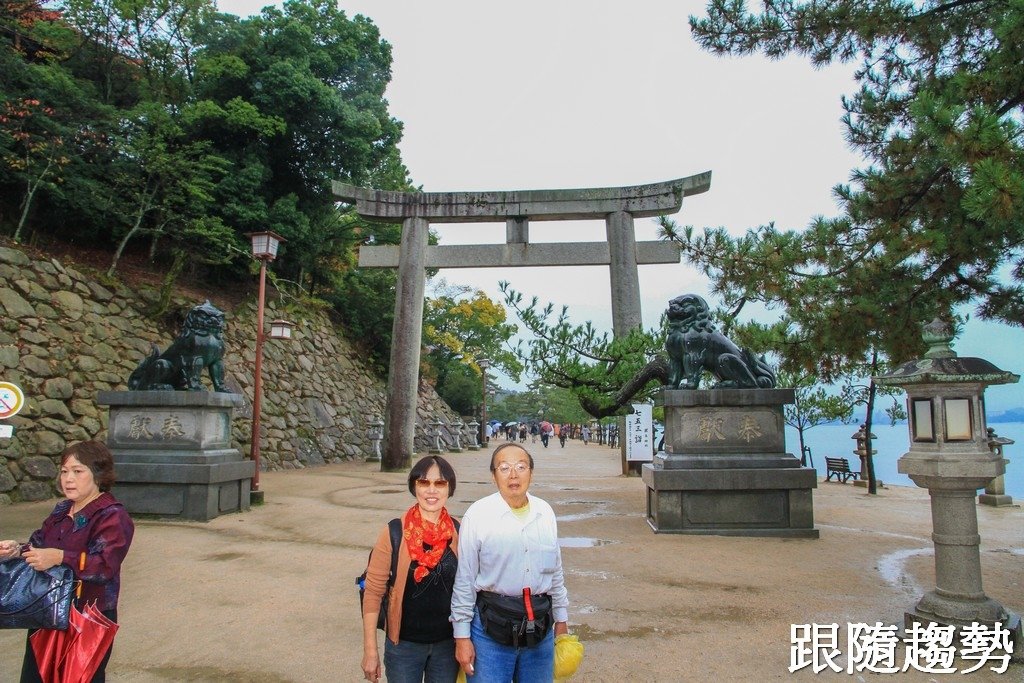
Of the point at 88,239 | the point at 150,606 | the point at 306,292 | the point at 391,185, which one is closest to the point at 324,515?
the point at 150,606

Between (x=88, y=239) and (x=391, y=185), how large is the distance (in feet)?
29.5

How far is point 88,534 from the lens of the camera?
241cm

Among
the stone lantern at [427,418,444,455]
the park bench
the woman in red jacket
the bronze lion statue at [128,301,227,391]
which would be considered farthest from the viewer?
the stone lantern at [427,418,444,455]

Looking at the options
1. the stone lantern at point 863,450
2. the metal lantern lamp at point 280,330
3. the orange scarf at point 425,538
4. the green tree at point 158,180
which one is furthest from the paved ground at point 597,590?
the green tree at point 158,180

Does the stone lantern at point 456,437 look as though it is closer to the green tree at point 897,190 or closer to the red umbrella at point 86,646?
the green tree at point 897,190

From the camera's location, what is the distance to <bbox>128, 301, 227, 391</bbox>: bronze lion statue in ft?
26.3

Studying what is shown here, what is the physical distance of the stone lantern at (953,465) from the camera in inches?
145

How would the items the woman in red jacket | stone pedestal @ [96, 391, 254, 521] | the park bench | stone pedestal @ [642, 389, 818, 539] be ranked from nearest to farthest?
the woman in red jacket
stone pedestal @ [642, 389, 818, 539]
stone pedestal @ [96, 391, 254, 521]
the park bench

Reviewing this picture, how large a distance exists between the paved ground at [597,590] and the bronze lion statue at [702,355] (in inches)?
72.4

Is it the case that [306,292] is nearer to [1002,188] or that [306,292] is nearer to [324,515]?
[324,515]

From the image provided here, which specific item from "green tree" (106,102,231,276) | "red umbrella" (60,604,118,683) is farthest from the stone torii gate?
"red umbrella" (60,604,118,683)

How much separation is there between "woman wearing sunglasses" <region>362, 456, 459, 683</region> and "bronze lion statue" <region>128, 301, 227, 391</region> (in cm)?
683

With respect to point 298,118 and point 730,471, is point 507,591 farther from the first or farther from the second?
point 298,118

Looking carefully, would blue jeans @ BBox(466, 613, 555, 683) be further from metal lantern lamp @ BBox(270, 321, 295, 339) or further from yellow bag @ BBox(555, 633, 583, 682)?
metal lantern lamp @ BBox(270, 321, 295, 339)
